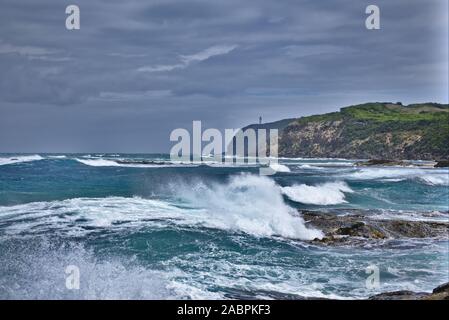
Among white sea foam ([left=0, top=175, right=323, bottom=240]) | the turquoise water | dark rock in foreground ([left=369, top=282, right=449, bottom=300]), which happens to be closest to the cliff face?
white sea foam ([left=0, top=175, right=323, bottom=240])

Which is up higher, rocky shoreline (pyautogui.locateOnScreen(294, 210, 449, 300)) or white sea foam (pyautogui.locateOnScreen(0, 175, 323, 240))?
white sea foam (pyautogui.locateOnScreen(0, 175, 323, 240))

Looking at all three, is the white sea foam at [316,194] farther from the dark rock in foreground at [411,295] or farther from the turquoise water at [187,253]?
the dark rock in foreground at [411,295]

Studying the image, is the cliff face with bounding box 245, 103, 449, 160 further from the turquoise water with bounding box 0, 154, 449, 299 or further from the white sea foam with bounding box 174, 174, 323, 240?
the turquoise water with bounding box 0, 154, 449, 299

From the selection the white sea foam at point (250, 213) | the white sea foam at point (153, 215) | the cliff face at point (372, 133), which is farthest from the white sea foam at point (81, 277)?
the cliff face at point (372, 133)

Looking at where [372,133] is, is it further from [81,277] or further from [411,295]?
[81,277]

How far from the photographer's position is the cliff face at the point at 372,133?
414ft

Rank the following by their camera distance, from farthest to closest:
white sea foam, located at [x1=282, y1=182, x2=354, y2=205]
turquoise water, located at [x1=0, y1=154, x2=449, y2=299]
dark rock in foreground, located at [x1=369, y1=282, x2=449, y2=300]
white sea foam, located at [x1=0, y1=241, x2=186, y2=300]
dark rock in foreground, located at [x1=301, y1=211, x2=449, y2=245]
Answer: white sea foam, located at [x1=282, y1=182, x2=354, y2=205] < dark rock in foreground, located at [x1=301, y1=211, x2=449, y2=245] < turquoise water, located at [x1=0, y1=154, x2=449, y2=299] < white sea foam, located at [x1=0, y1=241, x2=186, y2=300] < dark rock in foreground, located at [x1=369, y1=282, x2=449, y2=300]

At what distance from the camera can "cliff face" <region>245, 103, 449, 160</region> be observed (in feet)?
414

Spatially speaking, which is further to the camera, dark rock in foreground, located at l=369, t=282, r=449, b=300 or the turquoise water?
the turquoise water

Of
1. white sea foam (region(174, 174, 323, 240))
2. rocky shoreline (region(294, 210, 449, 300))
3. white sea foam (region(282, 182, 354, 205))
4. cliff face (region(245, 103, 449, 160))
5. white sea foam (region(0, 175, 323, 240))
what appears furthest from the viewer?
cliff face (region(245, 103, 449, 160))

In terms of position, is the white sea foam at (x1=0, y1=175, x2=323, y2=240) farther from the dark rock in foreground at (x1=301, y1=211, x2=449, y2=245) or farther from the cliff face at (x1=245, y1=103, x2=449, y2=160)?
the cliff face at (x1=245, y1=103, x2=449, y2=160)

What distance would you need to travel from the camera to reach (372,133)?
150000 mm

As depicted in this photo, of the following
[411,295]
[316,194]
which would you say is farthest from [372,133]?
[411,295]
